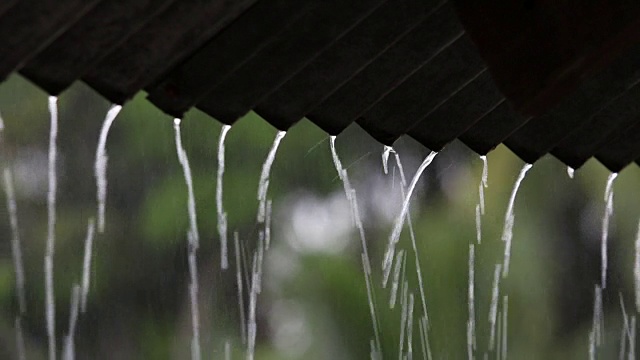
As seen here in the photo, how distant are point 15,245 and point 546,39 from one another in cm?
1278

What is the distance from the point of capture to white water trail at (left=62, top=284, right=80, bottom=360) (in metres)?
14.9

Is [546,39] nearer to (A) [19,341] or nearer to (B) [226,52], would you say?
(B) [226,52]

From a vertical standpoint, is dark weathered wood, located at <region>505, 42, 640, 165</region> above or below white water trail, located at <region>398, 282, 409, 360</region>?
below

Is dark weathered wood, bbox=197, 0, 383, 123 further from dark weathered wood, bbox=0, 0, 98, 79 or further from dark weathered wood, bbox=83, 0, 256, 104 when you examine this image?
dark weathered wood, bbox=0, 0, 98, 79

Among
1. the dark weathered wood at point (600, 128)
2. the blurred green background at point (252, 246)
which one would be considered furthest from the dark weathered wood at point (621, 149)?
the blurred green background at point (252, 246)

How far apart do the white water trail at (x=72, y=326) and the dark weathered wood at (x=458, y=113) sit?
11248 mm

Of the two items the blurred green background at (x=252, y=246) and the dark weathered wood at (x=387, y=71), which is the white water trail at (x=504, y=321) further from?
the dark weathered wood at (x=387, y=71)

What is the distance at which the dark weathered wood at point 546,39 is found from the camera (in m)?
3.15

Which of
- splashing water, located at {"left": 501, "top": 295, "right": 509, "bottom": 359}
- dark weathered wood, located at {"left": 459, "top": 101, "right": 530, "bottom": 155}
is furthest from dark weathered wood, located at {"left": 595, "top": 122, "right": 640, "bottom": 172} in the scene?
splashing water, located at {"left": 501, "top": 295, "right": 509, "bottom": 359}

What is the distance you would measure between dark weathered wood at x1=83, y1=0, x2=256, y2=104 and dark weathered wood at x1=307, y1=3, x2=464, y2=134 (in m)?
0.58

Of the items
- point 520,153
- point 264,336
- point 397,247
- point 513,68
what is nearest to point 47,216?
point 264,336

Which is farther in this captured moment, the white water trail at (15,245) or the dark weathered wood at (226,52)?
the white water trail at (15,245)

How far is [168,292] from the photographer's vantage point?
15453mm

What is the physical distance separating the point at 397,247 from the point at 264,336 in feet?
6.88
